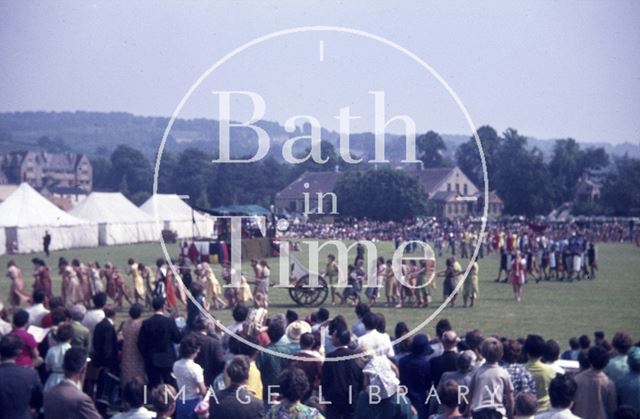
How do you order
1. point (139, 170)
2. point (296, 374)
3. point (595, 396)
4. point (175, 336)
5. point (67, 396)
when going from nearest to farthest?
1. point (296, 374)
2. point (67, 396)
3. point (595, 396)
4. point (175, 336)
5. point (139, 170)

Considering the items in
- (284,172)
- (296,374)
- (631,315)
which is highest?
(284,172)

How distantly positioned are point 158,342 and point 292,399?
3.48m

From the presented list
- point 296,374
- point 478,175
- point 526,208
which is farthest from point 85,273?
point 478,175

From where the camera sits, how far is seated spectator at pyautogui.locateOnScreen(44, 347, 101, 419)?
5.99 meters

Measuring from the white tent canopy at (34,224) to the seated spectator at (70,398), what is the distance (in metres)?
34.1

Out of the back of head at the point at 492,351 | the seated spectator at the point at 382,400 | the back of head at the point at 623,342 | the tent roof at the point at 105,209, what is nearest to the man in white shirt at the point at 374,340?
the seated spectator at the point at 382,400

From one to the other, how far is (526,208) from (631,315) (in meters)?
48.5

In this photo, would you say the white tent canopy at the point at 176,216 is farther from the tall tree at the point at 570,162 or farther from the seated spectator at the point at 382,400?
the tall tree at the point at 570,162

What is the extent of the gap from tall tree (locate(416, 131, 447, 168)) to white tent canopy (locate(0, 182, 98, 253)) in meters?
28.1

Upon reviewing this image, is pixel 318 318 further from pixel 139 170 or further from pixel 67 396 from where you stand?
pixel 139 170

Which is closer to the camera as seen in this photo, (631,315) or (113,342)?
(113,342)

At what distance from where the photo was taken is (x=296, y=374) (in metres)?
5.65

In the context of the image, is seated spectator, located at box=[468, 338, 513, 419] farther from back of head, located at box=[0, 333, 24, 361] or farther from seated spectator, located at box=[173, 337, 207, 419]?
back of head, located at box=[0, 333, 24, 361]

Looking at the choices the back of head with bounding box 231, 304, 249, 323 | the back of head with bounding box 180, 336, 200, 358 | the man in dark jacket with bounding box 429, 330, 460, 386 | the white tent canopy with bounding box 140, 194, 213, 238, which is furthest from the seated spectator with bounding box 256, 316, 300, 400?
the white tent canopy with bounding box 140, 194, 213, 238
